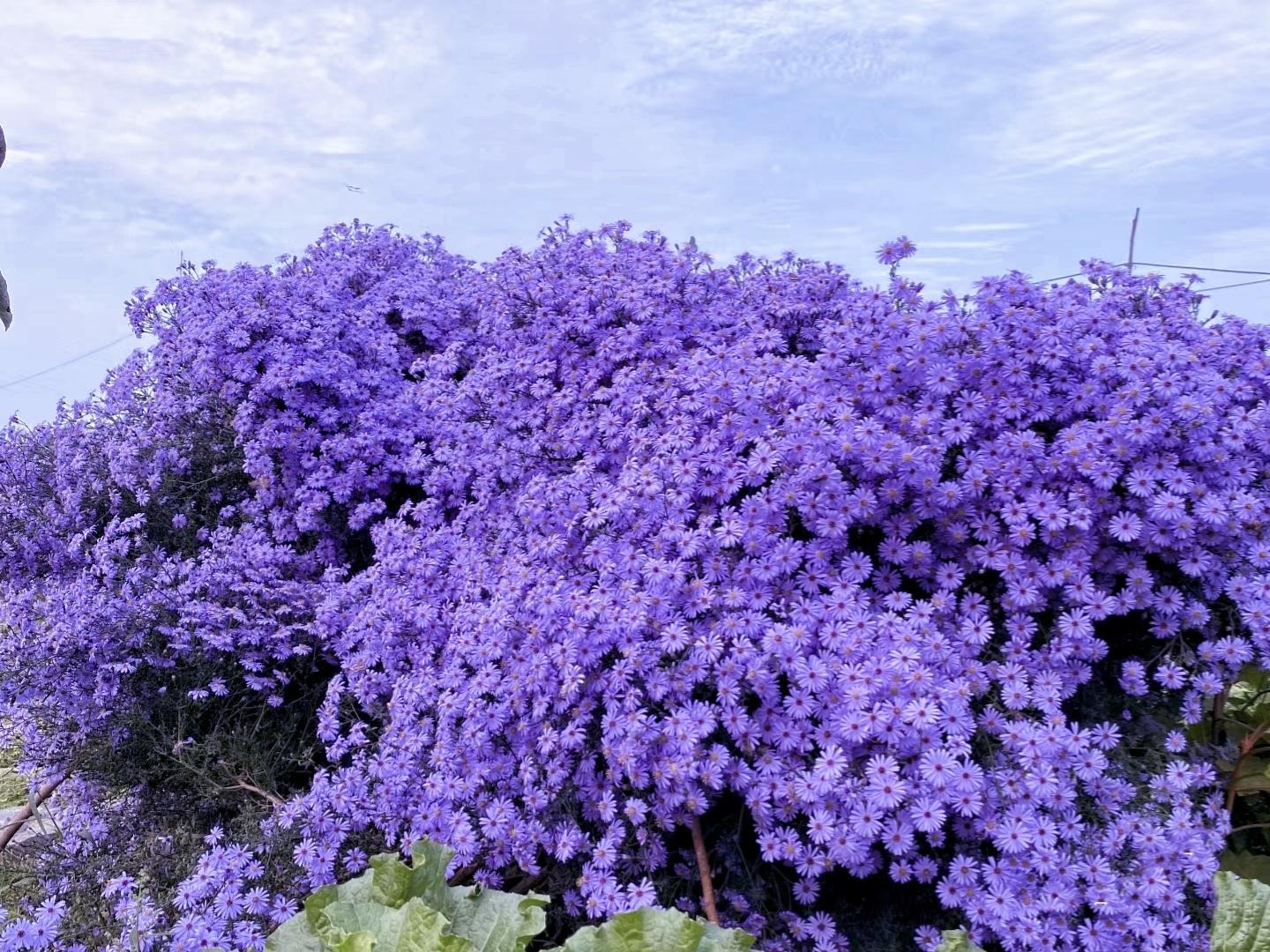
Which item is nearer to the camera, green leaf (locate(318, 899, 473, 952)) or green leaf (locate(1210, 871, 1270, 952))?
green leaf (locate(318, 899, 473, 952))

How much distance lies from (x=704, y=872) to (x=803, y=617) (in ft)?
1.89

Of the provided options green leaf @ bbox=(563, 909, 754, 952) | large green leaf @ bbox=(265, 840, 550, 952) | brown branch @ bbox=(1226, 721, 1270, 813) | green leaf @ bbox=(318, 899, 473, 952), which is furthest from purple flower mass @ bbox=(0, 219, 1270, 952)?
green leaf @ bbox=(318, 899, 473, 952)

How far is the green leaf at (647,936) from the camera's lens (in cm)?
159

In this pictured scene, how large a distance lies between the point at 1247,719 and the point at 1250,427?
794 mm

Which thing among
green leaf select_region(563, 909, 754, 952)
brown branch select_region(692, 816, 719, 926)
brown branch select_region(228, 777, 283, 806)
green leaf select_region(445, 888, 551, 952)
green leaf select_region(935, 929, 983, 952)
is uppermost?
green leaf select_region(563, 909, 754, 952)

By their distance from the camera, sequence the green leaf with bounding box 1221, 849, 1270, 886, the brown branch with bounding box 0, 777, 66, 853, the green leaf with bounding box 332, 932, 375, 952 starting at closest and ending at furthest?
the green leaf with bounding box 332, 932, 375, 952 → the green leaf with bounding box 1221, 849, 1270, 886 → the brown branch with bounding box 0, 777, 66, 853

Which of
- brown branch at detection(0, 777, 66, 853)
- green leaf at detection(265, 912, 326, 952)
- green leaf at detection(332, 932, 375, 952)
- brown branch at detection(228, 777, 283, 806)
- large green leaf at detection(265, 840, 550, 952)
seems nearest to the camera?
green leaf at detection(332, 932, 375, 952)

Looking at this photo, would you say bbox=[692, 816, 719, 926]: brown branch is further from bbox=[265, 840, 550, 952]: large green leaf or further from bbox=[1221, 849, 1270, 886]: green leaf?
bbox=[1221, 849, 1270, 886]: green leaf

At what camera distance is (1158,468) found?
95.0 inches

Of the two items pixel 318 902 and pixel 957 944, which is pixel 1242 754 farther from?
pixel 318 902

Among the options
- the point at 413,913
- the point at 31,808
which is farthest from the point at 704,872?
the point at 31,808

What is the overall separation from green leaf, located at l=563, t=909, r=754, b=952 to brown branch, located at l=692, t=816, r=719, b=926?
0.53 meters

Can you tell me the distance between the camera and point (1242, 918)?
1.88 meters

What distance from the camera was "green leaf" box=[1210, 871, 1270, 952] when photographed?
6.11ft
